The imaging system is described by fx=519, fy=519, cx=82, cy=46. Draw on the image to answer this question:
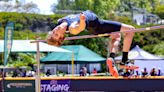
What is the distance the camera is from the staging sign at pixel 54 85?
16.0 metres

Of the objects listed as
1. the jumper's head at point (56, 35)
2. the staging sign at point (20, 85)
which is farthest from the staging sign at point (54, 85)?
the jumper's head at point (56, 35)

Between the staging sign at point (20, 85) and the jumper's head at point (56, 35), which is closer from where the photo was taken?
the jumper's head at point (56, 35)

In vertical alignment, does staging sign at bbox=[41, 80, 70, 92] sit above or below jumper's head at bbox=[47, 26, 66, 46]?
below

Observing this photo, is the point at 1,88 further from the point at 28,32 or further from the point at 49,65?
the point at 28,32

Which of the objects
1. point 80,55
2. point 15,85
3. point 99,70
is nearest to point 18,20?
point 99,70

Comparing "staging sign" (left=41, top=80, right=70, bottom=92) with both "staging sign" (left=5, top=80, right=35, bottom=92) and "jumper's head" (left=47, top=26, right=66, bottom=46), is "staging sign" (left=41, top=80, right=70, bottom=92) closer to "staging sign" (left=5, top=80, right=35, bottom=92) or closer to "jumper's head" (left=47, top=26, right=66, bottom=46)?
"staging sign" (left=5, top=80, right=35, bottom=92)

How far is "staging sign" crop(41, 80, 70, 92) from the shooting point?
1602cm

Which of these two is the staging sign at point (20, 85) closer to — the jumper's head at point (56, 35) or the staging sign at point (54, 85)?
the staging sign at point (54, 85)

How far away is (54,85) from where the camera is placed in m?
16.1

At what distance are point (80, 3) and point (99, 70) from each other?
1476 centimetres

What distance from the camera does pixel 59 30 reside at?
7.97m

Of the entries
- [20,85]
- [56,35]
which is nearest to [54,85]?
[20,85]

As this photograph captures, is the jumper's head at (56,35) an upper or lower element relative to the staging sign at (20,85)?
upper

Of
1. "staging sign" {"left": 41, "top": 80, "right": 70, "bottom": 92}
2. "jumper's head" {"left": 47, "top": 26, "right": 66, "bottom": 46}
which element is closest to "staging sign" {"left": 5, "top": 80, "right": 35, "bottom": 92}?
"staging sign" {"left": 41, "top": 80, "right": 70, "bottom": 92}
